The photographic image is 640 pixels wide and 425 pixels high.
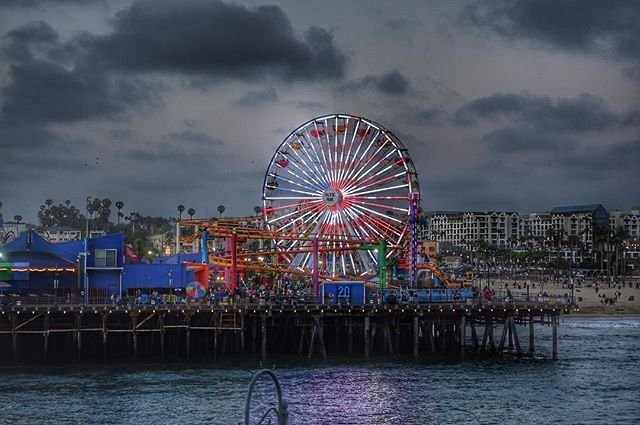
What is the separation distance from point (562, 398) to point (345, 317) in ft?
69.0

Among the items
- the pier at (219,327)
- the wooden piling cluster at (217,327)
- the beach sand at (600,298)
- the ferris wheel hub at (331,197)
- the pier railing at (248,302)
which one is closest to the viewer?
the pier at (219,327)

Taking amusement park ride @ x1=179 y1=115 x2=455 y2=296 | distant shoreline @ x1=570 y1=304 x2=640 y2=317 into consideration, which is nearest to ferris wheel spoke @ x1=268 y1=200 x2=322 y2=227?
amusement park ride @ x1=179 y1=115 x2=455 y2=296

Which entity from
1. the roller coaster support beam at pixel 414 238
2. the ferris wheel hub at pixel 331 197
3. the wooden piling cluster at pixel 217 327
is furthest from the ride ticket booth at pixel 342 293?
the ferris wheel hub at pixel 331 197

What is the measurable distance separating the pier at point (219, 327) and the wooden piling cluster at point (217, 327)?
70mm

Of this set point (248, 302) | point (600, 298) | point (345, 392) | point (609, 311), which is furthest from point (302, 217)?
point (600, 298)

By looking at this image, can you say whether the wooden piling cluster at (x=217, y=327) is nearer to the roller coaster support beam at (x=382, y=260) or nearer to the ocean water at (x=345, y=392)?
the ocean water at (x=345, y=392)

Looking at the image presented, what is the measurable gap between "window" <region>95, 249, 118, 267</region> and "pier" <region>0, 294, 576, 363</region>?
18.4 ft

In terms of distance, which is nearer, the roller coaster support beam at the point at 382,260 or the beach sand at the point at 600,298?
the roller coaster support beam at the point at 382,260

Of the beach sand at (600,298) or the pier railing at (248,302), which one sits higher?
the pier railing at (248,302)

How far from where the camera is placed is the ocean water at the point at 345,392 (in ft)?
163

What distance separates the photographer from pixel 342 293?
7275cm

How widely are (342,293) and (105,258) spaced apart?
64.2 ft

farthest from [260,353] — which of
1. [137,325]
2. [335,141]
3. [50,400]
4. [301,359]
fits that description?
[335,141]

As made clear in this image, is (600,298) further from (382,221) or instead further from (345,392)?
(345,392)
